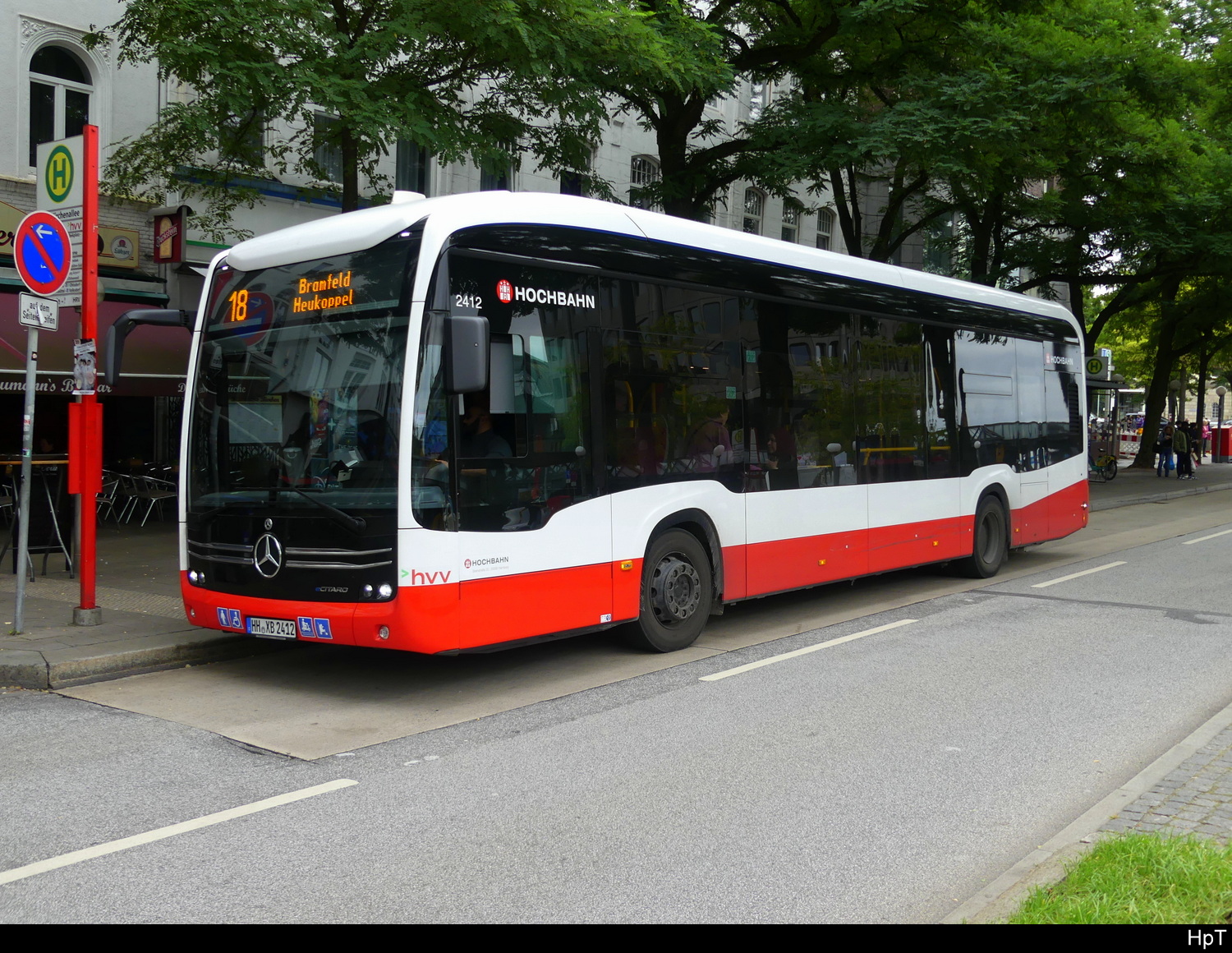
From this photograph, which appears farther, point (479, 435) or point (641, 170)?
point (641, 170)

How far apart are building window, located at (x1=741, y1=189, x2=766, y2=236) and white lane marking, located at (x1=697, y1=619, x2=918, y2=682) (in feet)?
72.6

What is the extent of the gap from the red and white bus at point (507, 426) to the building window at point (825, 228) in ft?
81.9

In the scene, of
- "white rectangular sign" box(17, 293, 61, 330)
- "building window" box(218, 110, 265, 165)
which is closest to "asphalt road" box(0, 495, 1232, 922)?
"white rectangular sign" box(17, 293, 61, 330)

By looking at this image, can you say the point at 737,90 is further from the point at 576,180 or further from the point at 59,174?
the point at 59,174

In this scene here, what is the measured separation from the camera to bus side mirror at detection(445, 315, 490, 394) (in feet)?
21.4

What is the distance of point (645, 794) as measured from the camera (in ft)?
17.0

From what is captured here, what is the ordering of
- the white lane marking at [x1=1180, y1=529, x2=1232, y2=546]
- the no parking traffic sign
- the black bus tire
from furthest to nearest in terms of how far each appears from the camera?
1. the white lane marking at [x1=1180, y1=529, x2=1232, y2=546]
2. the black bus tire
3. the no parking traffic sign

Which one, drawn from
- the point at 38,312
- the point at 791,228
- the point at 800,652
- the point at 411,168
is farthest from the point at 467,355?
the point at 791,228

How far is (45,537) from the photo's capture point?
1191cm

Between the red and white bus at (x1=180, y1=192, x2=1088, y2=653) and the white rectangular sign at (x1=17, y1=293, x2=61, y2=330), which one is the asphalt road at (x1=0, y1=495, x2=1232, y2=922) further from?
the white rectangular sign at (x1=17, y1=293, x2=61, y2=330)

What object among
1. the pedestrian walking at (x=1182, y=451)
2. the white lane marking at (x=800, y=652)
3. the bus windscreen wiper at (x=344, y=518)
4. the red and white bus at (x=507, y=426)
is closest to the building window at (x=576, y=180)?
the red and white bus at (x=507, y=426)

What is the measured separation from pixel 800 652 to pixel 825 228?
1098 inches

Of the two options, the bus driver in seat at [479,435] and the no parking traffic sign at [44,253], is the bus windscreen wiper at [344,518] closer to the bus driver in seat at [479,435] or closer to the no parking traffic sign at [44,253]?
the bus driver in seat at [479,435]

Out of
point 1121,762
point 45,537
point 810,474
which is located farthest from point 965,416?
point 45,537
